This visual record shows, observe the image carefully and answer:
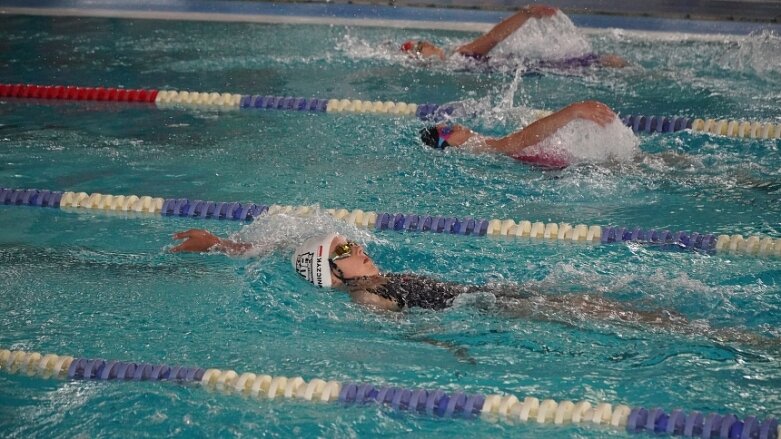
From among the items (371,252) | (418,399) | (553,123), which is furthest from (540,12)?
(418,399)

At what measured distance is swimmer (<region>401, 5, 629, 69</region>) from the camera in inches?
294

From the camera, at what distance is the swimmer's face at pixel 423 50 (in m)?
A: 7.70

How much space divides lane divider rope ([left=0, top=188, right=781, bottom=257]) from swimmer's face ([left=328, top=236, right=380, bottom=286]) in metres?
0.91

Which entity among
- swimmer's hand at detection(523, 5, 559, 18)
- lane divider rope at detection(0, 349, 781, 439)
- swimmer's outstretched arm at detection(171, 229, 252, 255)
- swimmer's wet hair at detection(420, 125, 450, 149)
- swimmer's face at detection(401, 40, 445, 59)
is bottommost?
lane divider rope at detection(0, 349, 781, 439)

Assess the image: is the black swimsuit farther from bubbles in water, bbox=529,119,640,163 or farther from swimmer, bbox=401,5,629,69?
swimmer, bbox=401,5,629,69

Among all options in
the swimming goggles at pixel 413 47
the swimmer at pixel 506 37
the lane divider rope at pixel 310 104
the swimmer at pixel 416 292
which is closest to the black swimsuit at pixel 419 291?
the swimmer at pixel 416 292

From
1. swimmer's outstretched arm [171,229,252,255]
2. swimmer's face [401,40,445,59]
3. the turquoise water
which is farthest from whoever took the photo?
swimmer's face [401,40,445,59]

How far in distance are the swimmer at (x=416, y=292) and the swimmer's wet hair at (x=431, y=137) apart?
1.82 m

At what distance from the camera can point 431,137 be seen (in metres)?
5.80

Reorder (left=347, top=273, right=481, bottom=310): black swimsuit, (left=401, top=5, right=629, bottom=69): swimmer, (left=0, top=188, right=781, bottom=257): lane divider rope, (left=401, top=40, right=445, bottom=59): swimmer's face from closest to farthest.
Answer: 1. (left=347, top=273, right=481, bottom=310): black swimsuit
2. (left=0, top=188, right=781, bottom=257): lane divider rope
3. (left=401, top=5, right=629, bottom=69): swimmer
4. (left=401, top=40, right=445, bottom=59): swimmer's face

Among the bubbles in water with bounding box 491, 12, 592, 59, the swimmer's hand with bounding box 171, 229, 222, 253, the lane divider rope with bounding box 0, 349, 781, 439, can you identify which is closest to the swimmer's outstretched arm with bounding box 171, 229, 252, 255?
the swimmer's hand with bounding box 171, 229, 222, 253

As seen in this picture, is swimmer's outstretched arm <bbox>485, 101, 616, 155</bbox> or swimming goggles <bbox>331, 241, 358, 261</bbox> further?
swimmer's outstretched arm <bbox>485, 101, 616, 155</bbox>

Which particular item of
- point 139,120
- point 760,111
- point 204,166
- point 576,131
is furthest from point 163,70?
point 760,111

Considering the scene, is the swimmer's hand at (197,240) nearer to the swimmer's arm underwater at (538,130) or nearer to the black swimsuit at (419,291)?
the black swimsuit at (419,291)
